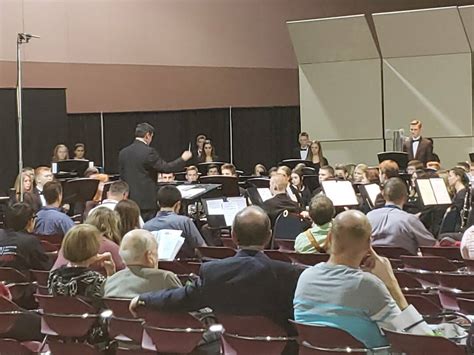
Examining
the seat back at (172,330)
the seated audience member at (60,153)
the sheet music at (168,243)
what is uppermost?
the seated audience member at (60,153)

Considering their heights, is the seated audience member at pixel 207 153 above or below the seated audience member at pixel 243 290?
above

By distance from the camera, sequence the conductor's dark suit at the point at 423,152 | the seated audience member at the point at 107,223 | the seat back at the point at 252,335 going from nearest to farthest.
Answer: the seat back at the point at 252,335 → the seated audience member at the point at 107,223 → the conductor's dark suit at the point at 423,152

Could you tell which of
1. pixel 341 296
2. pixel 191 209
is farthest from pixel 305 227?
pixel 341 296

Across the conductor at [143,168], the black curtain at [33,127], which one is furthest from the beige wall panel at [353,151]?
the conductor at [143,168]

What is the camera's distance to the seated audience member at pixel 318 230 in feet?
23.1

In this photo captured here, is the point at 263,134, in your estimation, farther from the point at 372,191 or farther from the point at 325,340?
the point at 325,340

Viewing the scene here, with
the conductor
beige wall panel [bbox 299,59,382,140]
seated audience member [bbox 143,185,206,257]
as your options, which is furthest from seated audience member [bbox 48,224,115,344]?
beige wall panel [bbox 299,59,382,140]

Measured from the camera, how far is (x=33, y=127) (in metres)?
15.9

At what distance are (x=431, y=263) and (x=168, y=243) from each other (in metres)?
2.04

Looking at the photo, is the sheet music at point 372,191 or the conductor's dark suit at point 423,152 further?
the conductor's dark suit at point 423,152

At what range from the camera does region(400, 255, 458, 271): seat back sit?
637 centimetres

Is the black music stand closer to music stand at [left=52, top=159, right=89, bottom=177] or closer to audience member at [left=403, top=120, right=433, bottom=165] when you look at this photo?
music stand at [left=52, top=159, right=89, bottom=177]

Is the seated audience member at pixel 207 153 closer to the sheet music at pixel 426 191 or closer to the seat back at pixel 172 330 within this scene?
the sheet music at pixel 426 191

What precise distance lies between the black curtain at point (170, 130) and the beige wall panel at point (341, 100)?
6.49 feet
